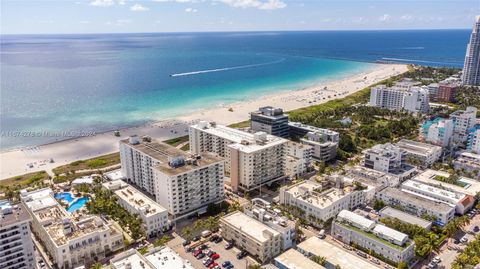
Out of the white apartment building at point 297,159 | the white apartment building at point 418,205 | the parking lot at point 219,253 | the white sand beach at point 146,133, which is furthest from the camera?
the white sand beach at point 146,133

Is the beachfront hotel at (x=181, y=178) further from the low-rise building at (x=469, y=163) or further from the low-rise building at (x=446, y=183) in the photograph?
the low-rise building at (x=469, y=163)

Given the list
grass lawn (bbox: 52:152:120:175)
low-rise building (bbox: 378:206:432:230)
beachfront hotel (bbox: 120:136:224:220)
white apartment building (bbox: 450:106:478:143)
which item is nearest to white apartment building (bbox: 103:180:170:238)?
beachfront hotel (bbox: 120:136:224:220)

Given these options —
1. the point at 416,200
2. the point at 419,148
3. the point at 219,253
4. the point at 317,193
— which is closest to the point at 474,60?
the point at 419,148

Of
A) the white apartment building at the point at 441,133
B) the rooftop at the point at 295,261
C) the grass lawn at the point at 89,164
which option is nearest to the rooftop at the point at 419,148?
the white apartment building at the point at 441,133

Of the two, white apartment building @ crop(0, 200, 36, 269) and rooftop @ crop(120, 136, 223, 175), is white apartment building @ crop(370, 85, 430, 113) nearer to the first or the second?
rooftop @ crop(120, 136, 223, 175)

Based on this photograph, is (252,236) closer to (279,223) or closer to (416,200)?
(279,223)

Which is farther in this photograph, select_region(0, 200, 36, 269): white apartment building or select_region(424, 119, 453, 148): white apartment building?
select_region(424, 119, 453, 148): white apartment building
